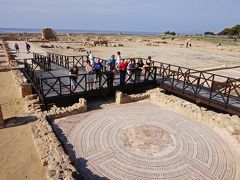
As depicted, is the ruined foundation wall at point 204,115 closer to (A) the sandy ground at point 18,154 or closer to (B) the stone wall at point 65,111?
(B) the stone wall at point 65,111

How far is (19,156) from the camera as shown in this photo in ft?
22.5

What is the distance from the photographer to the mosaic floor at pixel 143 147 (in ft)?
20.8

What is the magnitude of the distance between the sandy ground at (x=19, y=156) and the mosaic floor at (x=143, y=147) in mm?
1089

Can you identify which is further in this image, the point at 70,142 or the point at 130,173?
the point at 70,142

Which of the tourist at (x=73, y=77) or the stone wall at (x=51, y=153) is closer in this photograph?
the stone wall at (x=51, y=153)

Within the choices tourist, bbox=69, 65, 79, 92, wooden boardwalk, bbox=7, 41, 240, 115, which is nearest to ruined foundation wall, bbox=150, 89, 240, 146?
wooden boardwalk, bbox=7, 41, 240, 115

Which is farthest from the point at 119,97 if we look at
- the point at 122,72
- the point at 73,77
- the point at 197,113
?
the point at 197,113

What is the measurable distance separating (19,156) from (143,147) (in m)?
4.12

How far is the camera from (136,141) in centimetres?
780

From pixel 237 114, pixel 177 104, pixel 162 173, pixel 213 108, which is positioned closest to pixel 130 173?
pixel 162 173

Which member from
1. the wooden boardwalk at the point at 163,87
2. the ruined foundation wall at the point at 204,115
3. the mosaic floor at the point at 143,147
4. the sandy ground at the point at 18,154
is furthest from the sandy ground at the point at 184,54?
the sandy ground at the point at 18,154

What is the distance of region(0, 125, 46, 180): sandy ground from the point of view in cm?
610

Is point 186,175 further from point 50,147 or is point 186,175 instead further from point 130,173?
point 50,147

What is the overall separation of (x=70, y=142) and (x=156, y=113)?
4558mm
